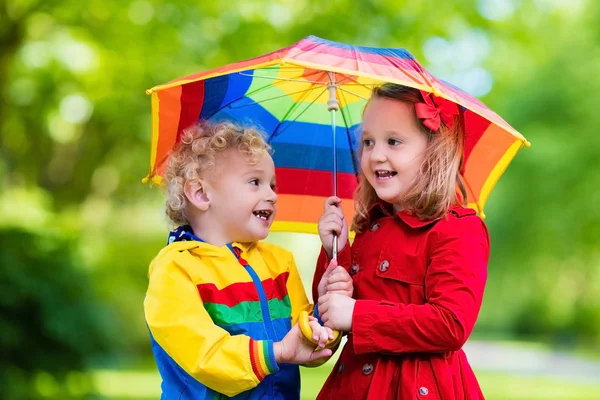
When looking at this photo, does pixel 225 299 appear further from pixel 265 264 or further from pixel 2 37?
pixel 2 37

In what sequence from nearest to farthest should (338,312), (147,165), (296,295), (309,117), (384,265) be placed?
(338,312) < (384,265) < (296,295) < (309,117) < (147,165)

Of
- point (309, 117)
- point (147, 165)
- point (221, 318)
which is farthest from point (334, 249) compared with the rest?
point (147, 165)

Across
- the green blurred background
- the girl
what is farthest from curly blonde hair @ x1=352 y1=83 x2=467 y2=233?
the green blurred background

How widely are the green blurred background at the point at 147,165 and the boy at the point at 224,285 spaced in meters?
0.30

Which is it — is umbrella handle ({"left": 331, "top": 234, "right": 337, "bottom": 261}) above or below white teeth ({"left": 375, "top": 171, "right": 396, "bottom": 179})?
below

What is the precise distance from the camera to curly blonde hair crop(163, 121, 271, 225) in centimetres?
298

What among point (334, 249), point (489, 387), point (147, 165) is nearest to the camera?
point (334, 249)

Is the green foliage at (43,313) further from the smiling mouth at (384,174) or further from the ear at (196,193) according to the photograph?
the smiling mouth at (384,174)

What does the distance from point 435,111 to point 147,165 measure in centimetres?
1211

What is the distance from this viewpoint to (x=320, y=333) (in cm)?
261

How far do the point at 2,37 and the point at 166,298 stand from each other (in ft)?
21.8

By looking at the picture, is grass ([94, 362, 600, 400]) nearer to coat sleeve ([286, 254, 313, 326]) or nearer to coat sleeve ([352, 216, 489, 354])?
coat sleeve ([286, 254, 313, 326])

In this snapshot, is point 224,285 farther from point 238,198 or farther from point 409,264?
point 409,264

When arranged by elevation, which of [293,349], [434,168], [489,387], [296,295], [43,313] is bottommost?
[489,387]
